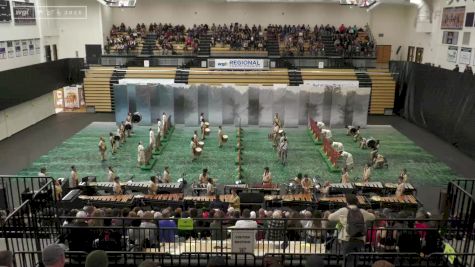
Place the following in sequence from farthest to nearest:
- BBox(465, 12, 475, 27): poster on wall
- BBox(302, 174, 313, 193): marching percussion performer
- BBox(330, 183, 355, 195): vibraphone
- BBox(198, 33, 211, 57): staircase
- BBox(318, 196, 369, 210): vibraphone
A: 1. BBox(198, 33, 211, 57): staircase
2. BBox(465, 12, 475, 27): poster on wall
3. BBox(302, 174, 313, 193): marching percussion performer
4. BBox(330, 183, 355, 195): vibraphone
5. BBox(318, 196, 369, 210): vibraphone

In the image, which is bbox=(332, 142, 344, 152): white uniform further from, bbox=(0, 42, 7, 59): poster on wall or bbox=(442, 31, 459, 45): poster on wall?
bbox=(0, 42, 7, 59): poster on wall

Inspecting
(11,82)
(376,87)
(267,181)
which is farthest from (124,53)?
(267,181)

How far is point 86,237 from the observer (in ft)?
29.1

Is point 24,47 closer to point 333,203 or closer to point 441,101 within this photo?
point 333,203

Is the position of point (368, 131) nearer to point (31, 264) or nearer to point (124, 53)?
point (124, 53)

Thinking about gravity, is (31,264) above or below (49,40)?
below

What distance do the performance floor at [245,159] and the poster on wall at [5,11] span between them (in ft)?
23.7

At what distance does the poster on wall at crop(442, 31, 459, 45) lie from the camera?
25.7 metres

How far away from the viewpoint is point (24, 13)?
2525cm

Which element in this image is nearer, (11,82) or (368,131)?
(11,82)

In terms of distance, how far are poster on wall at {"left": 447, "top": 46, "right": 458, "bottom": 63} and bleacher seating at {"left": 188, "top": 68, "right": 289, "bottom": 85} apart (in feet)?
33.7

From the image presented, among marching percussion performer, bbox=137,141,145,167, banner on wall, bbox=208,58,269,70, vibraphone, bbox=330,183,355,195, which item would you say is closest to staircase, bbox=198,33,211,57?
banner on wall, bbox=208,58,269,70

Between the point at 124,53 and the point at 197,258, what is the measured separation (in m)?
27.2

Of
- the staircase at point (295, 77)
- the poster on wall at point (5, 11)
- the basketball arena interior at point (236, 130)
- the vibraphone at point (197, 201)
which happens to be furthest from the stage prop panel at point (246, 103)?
the vibraphone at point (197, 201)
